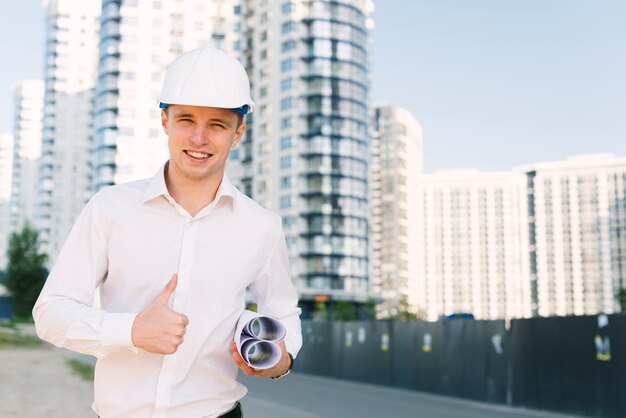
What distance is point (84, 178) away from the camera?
483 feet

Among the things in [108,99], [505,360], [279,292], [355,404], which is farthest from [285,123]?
[279,292]

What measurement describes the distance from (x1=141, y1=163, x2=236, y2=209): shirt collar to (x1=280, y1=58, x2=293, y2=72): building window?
94.1 m

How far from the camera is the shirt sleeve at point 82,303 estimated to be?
88.0 inches

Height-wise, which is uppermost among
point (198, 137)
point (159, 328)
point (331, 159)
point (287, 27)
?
point (287, 27)

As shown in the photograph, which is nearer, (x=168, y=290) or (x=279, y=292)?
(x=168, y=290)

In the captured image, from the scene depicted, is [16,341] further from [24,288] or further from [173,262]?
[24,288]

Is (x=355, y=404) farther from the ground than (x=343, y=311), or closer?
closer

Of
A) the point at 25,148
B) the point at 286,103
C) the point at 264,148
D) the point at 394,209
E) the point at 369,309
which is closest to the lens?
the point at 286,103

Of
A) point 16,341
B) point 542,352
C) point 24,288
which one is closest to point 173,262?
point 542,352

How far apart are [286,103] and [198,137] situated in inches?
3690

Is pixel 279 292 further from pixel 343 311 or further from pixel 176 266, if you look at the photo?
pixel 343 311

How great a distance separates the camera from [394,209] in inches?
6442

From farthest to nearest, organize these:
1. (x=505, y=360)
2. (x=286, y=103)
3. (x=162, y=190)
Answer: (x=286, y=103), (x=505, y=360), (x=162, y=190)

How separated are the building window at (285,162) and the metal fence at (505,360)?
69525mm
